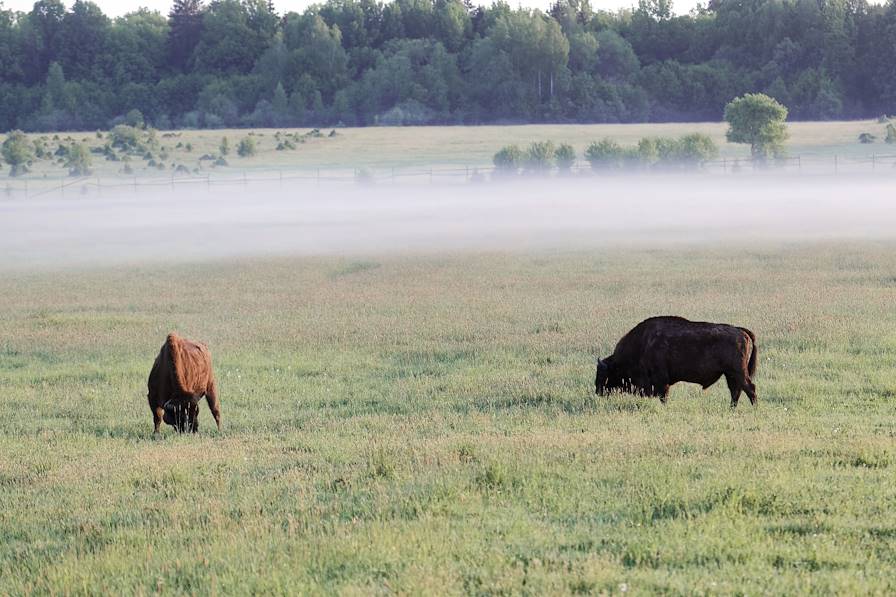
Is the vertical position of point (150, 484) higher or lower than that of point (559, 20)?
lower

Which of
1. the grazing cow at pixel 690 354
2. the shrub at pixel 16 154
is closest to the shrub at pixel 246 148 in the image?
the shrub at pixel 16 154

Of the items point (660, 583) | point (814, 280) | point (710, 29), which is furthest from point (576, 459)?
point (710, 29)

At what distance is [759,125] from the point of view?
330ft

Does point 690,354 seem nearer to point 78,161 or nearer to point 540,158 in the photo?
point 540,158

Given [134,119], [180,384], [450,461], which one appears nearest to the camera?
[450,461]

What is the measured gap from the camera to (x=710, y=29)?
471 ft

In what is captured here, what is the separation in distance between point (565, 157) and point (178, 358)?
315 feet

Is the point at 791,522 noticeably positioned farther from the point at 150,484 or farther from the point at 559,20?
the point at 559,20

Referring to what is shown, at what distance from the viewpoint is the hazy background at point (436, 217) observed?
52938 millimetres

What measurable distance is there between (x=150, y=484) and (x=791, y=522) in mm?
6141

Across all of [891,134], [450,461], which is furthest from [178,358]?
[891,134]

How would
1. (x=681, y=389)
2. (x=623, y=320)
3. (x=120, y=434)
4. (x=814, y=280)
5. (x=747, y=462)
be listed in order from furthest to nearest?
1. (x=814, y=280)
2. (x=623, y=320)
3. (x=681, y=389)
4. (x=120, y=434)
5. (x=747, y=462)

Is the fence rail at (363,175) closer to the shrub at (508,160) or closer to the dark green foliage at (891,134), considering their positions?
the shrub at (508,160)

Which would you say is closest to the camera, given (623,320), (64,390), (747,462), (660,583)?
(660,583)
